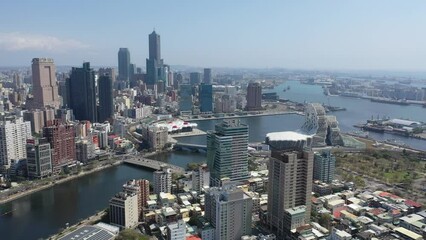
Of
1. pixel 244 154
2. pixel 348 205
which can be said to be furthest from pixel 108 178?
pixel 348 205

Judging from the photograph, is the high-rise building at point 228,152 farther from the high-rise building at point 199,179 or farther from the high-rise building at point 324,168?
the high-rise building at point 324,168

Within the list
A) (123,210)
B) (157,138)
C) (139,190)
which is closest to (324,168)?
(139,190)

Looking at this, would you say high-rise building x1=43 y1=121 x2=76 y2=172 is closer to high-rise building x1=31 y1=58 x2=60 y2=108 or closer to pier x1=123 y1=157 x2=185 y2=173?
pier x1=123 y1=157 x2=185 y2=173

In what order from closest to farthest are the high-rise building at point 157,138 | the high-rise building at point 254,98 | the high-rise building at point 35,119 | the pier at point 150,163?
1. the pier at point 150,163
2. the high-rise building at point 157,138
3. the high-rise building at point 35,119
4. the high-rise building at point 254,98

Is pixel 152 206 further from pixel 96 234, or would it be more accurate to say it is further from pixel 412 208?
pixel 412 208

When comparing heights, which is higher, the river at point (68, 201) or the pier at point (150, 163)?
the pier at point (150, 163)

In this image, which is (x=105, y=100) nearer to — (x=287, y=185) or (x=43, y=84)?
(x=43, y=84)

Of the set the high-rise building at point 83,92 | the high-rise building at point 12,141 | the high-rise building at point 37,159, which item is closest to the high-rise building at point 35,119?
the high-rise building at point 83,92
